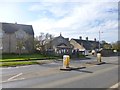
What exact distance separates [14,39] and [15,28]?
404cm

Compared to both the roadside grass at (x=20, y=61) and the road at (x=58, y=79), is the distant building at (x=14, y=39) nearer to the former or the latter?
the roadside grass at (x=20, y=61)

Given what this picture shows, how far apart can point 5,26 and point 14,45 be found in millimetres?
6710

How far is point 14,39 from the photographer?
78750mm

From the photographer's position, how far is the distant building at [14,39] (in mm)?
74000

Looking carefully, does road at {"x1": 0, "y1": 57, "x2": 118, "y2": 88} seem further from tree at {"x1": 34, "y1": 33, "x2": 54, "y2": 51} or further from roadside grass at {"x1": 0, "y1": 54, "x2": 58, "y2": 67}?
tree at {"x1": 34, "y1": 33, "x2": 54, "y2": 51}

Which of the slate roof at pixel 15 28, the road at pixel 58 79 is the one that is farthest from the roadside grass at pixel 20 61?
the slate roof at pixel 15 28

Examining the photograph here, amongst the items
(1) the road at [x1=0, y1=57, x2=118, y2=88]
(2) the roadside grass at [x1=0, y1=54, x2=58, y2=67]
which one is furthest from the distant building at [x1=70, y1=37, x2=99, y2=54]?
(1) the road at [x1=0, y1=57, x2=118, y2=88]

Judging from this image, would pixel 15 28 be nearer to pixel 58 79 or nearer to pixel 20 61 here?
pixel 20 61

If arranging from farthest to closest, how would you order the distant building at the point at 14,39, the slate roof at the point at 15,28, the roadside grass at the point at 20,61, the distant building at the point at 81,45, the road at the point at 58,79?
the distant building at the point at 81,45 → the slate roof at the point at 15,28 → the distant building at the point at 14,39 → the roadside grass at the point at 20,61 → the road at the point at 58,79

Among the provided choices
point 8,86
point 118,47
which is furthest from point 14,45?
point 8,86

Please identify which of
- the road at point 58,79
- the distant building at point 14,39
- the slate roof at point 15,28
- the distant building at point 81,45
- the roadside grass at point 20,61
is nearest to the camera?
the road at point 58,79

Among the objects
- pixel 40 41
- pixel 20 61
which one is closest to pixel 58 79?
A: pixel 20 61

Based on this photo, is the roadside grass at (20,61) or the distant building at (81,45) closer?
the roadside grass at (20,61)

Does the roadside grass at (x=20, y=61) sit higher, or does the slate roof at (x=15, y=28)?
the slate roof at (x=15, y=28)
